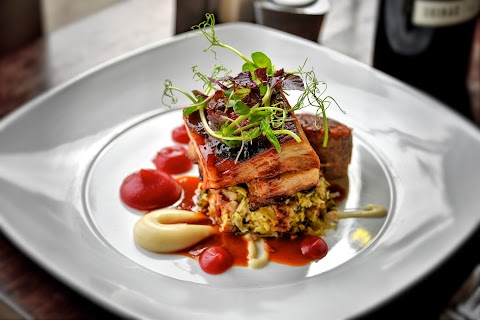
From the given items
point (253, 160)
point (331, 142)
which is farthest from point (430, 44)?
point (253, 160)

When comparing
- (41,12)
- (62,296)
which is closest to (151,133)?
(62,296)

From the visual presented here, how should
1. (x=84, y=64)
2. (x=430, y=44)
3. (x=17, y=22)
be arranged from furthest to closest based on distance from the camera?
(x=17, y=22) < (x=84, y=64) < (x=430, y=44)

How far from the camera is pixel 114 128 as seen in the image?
9.16 feet

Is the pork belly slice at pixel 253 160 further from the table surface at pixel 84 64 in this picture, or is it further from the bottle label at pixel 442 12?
the bottle label at pixel 442 12

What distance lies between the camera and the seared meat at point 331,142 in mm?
2463

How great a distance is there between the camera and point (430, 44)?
2.96m

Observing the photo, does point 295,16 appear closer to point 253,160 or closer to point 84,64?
point 84,64

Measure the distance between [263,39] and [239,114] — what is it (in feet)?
3.24

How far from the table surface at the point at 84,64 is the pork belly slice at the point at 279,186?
0.46 meters

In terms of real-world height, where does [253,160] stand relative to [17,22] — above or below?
above

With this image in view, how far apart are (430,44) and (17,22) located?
6.83 ft

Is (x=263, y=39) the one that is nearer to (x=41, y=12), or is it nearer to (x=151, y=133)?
(x=151, y=133)

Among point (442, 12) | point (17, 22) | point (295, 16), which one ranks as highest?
point (442, 12)

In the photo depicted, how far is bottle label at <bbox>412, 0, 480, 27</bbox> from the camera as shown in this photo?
280cm
